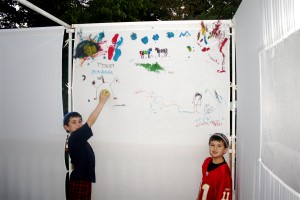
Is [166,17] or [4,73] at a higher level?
[166,17]

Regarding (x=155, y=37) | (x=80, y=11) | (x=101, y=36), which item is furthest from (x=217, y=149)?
(x=80, y=11)

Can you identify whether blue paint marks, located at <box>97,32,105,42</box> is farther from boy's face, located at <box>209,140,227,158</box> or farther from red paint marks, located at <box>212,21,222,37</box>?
boy's face, located at <box>209,140,227,158</box>

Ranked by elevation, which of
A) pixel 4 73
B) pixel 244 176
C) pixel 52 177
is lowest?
pixel 52 177

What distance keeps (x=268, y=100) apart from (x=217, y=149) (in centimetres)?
114

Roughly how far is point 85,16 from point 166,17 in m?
7.04

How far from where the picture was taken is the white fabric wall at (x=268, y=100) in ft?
4.58

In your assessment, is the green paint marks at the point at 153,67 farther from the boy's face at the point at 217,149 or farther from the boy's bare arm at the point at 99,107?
the boy's face at the point at 217,149

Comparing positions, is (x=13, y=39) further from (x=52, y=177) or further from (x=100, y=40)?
(x=52, y=177)

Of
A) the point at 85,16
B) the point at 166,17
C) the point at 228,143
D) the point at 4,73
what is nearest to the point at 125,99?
the point at 228,143

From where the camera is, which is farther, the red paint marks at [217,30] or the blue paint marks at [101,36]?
the blue paint marks at [101,36]

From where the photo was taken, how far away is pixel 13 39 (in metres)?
3.21

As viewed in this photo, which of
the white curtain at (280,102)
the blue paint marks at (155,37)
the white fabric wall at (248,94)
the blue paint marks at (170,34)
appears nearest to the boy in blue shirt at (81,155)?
the blue paint marks at (155,37)

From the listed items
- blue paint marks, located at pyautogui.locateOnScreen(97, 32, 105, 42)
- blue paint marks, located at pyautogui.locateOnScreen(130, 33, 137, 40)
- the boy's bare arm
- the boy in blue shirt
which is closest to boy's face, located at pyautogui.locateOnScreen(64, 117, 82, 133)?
the boy in blue shirt

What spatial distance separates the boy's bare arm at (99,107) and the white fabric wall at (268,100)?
1.48m
